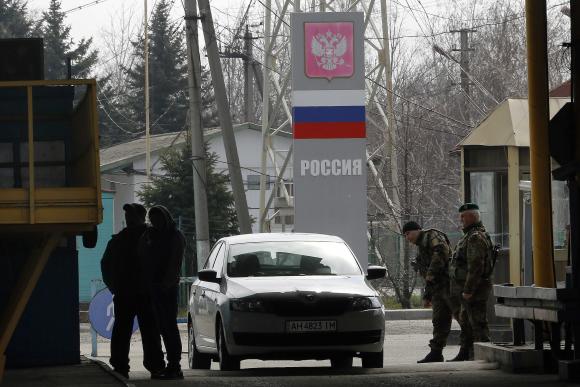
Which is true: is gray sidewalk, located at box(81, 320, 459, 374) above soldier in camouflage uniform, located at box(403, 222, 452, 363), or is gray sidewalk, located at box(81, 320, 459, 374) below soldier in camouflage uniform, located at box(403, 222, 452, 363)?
below

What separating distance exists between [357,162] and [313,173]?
2.42ft

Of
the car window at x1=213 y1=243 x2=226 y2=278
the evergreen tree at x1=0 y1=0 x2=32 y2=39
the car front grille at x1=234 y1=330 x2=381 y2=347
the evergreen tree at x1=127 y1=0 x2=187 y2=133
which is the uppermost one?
the evergreen tree at x1=0 y1=0 x2=32 y2=39

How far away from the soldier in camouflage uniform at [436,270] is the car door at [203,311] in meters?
2.23

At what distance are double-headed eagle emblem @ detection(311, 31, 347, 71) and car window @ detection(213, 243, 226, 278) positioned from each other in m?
8.79

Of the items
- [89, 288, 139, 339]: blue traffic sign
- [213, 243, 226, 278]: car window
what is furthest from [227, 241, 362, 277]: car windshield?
[89, 288, 139, 339]: blue traffic sign

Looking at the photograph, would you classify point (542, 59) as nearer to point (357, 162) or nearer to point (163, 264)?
point (163, 264)

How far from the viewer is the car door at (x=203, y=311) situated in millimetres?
16484

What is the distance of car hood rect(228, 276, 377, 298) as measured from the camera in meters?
15.4

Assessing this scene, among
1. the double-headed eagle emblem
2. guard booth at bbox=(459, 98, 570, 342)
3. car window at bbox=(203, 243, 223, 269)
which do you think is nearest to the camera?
car window at bbox=(203, 243, 223, 269)

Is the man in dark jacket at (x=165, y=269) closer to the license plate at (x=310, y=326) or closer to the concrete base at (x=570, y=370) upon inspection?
the license plate at (x=310, y=326)

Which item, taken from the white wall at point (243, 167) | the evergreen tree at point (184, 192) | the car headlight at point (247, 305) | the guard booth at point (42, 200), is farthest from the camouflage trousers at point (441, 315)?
the white wall at point (243, 167)

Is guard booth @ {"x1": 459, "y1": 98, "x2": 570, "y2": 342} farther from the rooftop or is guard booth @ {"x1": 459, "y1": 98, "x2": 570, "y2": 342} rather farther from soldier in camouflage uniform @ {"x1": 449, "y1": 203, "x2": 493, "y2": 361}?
soldier in camouflage uniform @ {"x1": 449, "y1": 203, "x2": 493, "y2": 361}

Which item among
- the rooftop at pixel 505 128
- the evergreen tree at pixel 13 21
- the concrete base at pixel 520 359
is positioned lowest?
the concrete base at pixel 520 359

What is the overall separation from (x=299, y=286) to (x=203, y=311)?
5.34ft
